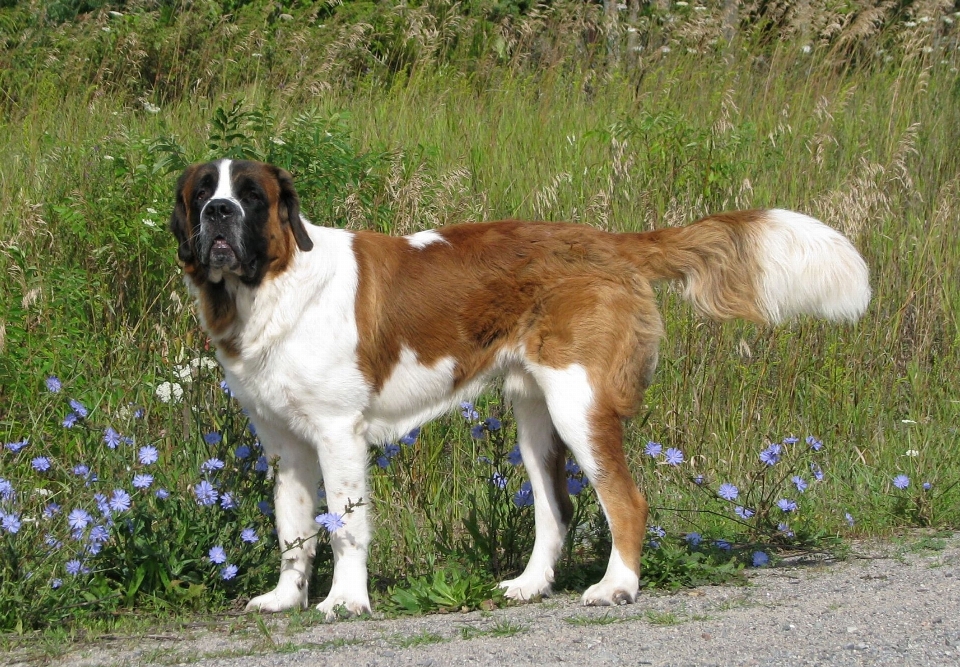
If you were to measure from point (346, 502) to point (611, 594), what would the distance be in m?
1.13

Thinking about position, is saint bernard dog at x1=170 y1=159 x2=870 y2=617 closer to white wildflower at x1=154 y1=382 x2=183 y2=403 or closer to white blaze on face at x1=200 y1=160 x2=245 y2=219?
white blaze on face at x1=200 y1=160 x2=245 y2=219

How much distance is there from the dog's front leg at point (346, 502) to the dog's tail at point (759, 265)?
57.1 inches

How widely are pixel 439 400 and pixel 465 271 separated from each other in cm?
57

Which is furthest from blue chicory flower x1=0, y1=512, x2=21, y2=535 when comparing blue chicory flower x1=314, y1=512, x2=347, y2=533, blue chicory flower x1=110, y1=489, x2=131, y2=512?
blue chicory flower x1=314, y1=512, x2=347, y2=533

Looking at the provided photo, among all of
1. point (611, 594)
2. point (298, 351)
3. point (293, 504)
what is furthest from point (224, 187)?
point (611, 594)

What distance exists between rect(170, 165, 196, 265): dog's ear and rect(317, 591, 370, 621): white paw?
4.94 feet

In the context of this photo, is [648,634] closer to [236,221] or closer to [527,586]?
[527,586]

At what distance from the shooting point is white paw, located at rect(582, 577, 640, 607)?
4465mm

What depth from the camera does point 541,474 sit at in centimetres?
501

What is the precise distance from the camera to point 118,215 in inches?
256

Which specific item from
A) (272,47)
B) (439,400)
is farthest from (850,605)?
(272,47)

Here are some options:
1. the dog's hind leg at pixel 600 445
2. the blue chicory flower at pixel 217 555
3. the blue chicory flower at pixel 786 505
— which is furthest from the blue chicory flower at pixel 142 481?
the blue chicory flower at pixel 786 505

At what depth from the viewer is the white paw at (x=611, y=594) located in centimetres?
446

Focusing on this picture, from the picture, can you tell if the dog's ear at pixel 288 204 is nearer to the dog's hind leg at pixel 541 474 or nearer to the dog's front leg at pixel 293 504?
the dog's front leg at pixel 293 504
